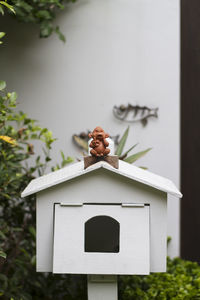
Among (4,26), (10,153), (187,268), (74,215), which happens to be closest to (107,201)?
(74,215)

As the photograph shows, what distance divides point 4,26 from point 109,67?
31.4 inches

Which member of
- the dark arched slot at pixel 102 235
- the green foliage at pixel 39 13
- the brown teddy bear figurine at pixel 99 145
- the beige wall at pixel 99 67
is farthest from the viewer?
the beige wall at pixel 99 67

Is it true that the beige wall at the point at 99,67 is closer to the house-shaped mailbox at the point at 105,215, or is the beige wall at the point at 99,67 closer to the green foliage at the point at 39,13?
the green foliage at the point at 39,13

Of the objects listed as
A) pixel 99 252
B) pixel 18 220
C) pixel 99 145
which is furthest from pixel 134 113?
pixel 99 252

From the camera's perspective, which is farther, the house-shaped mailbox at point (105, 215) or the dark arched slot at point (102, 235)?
the dark arched slot at point (102, 235)

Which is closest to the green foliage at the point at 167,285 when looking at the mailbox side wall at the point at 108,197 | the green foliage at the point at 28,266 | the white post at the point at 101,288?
the green foliage at the point at 28,266

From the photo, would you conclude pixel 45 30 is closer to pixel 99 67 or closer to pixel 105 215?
pixel 99 67

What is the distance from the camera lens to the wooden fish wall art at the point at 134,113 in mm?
2850

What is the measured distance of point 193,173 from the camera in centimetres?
290

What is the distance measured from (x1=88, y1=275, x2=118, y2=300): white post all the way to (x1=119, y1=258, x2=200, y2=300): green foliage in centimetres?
48

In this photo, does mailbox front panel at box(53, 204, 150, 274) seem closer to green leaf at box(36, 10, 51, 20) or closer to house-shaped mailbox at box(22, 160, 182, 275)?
house-shaped mailbox at box(22, 160, 182, 275)

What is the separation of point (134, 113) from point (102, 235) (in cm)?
127

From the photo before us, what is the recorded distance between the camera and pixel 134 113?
113 inches

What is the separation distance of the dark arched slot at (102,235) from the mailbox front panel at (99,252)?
96mm
